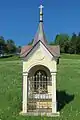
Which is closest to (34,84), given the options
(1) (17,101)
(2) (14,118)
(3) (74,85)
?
(1) (17,101)

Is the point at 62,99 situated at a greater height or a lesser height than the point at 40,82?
lesser

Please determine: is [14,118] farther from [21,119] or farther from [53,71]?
[53,71]

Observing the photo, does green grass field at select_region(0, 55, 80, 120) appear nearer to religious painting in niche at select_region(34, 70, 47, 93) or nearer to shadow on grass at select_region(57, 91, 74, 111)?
shadow on grass at select_region(57, 91, 74, 111)

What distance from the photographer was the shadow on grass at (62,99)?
17108mm

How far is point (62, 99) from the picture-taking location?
60.5 feet

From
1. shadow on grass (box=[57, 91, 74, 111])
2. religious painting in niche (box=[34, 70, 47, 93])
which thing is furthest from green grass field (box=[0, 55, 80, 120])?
religious painting in niche (box=[34, 70, 47, 93])

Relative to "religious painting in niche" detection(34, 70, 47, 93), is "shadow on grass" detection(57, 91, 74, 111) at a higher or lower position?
lower

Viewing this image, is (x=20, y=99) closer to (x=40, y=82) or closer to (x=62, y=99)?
(x=40, y=82)

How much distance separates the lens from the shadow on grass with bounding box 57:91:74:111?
1711 cm

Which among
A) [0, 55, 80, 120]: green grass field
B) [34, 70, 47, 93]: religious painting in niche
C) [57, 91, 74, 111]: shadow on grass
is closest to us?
[0, 55, 80, 120]: green grass field

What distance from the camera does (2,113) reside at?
50.3ft

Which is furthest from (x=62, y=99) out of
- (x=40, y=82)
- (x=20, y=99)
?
(x=20, y=99)

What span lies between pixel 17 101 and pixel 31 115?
3.02 meters

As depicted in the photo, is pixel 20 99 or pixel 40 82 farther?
pixel 20 99
